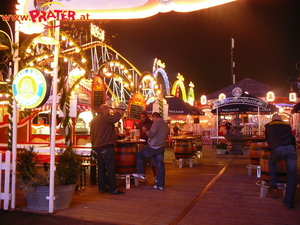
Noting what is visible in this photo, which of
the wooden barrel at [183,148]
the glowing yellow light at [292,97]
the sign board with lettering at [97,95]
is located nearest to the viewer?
the sign board with lettering at [97,95]

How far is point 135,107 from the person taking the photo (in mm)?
10055

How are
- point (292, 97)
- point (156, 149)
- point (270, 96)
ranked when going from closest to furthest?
point (156, 149) < point (292, 97) < point (270, 96)

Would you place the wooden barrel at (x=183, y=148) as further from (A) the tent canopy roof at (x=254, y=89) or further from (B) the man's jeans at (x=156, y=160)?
(A) the tent canopy roof at (x=254, y=89)

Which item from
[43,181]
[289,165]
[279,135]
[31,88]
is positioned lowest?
[43,181]

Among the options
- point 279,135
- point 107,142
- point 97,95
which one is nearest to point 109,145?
point 107,142

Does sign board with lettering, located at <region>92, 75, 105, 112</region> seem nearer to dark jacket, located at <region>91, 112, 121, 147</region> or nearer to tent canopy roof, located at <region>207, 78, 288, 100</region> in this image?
dark jacket, located at <region>91, 112, 121, 147</region>

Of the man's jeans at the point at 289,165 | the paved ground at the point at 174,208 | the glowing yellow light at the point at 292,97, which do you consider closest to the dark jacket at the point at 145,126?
the paved ground at the point at 174,208

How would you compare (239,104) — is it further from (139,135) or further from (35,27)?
(35,27)

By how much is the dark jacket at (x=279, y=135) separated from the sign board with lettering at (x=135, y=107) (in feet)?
15.6

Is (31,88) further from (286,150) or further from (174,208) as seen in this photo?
(286,150)

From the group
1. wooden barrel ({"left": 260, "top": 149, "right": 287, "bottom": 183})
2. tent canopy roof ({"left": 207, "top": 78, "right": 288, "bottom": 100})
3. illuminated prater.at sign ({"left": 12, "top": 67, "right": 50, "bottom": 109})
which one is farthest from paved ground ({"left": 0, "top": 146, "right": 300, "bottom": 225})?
Result: tent canopy roof ({"left": 207, "top": 78, "right": 288, "bottom": 100})

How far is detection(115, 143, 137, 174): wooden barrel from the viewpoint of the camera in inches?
287

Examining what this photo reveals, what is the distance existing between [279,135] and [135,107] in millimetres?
5023

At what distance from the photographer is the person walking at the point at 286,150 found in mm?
5613
